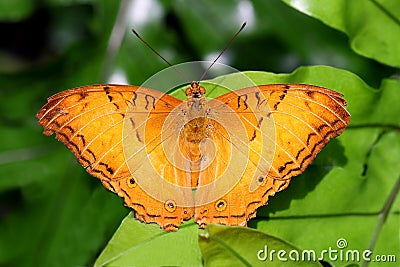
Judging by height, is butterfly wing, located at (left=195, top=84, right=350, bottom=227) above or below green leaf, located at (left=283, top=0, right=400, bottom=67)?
below

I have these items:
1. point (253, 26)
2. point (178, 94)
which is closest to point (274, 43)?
point (253, 26)

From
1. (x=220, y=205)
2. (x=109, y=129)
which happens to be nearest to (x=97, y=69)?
(x=109, y=129)

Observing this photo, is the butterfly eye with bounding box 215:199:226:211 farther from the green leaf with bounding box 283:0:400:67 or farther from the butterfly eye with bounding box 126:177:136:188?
the green leaf with bounding box 283:0:400:67

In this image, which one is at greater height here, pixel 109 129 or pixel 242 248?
pixel 109 129

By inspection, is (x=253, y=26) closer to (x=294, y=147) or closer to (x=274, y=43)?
(x=274, y=43)

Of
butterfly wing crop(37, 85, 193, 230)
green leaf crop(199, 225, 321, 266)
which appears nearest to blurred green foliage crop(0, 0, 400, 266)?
butterfly wing crop(37, 85, 193, 230)

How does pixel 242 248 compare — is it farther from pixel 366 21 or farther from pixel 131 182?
pixel 366 21
